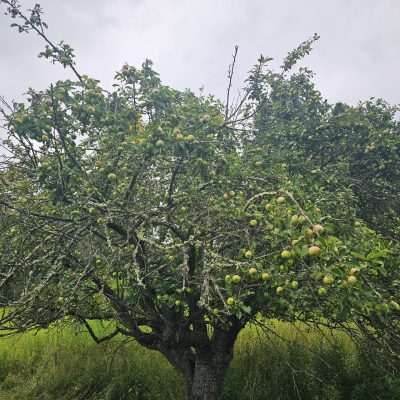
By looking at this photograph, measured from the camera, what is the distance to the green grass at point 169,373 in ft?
15.4

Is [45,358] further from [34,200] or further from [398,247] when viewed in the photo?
[398,247]

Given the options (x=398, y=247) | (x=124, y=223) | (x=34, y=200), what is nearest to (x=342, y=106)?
(x=398, y=247)

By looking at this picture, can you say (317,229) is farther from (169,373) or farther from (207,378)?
(169,373)

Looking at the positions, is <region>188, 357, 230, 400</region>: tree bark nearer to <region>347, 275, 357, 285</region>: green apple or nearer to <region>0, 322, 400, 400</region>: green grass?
<region>0, 322, 400, 400</region>: green grass

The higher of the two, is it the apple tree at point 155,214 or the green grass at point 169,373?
the apple tree at point 155,214

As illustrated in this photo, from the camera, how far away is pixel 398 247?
3.38 metres

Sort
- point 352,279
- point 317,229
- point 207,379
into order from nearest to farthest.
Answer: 1. point 317,229
2. point 352,279
3. point 207,379

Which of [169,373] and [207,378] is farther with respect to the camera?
[169,373]

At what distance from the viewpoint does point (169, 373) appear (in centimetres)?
560

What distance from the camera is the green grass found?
185 inches

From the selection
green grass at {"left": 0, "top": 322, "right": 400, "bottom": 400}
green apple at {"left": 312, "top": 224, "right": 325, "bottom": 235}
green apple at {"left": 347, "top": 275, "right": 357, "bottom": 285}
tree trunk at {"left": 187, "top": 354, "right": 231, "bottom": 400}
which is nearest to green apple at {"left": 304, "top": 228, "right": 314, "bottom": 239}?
green apple at {"left": 312, "top": 224, "right": 325, "bottom": 235}

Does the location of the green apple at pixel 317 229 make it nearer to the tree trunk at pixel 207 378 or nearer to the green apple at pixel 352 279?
the green apple at pixel 352 279

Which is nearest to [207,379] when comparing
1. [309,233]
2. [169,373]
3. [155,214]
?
[169,373]

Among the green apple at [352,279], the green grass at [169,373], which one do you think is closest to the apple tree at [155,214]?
the green apple at [352,279]
